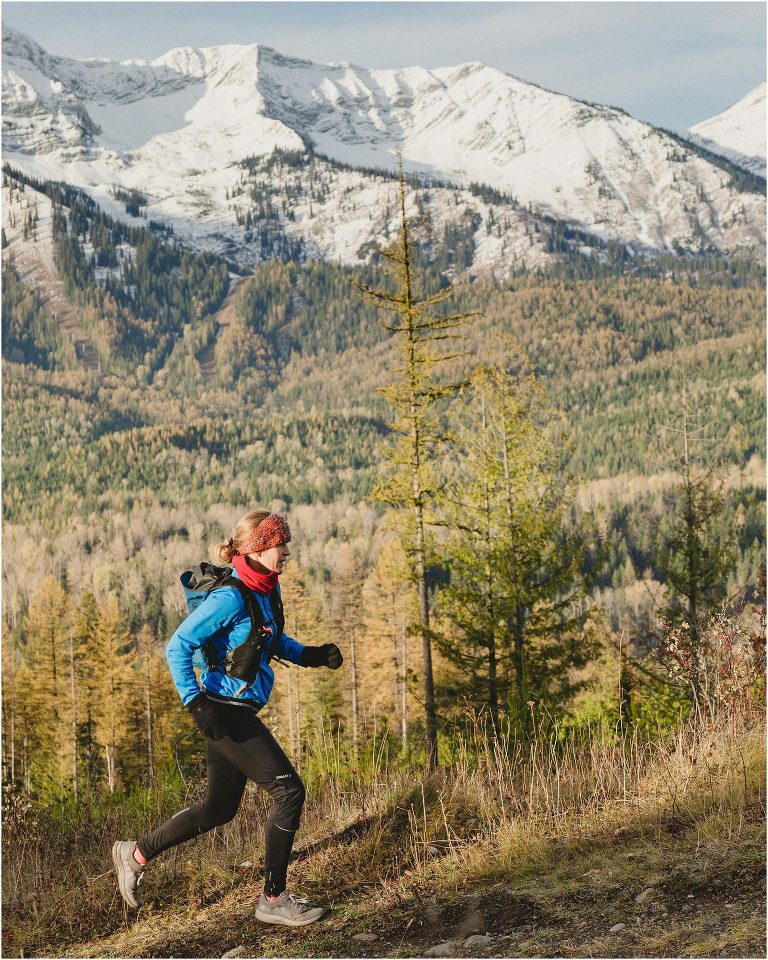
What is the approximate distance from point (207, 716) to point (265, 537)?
3.41ft

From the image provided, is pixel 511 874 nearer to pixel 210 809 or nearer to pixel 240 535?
pixel 210 809

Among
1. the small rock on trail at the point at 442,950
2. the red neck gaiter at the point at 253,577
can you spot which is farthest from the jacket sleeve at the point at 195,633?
the small rock on trail at the point at 442,950

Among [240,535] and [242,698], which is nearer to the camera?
[242,698]

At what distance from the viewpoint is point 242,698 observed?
16.7 feet

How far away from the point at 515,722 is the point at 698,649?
1882 mm

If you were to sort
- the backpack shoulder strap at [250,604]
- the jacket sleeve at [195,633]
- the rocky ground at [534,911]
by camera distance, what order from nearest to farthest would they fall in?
the rocky ground at [534,911]
the jacket sleeve at [195,633]
the backpack shoulder strap at [250,604]

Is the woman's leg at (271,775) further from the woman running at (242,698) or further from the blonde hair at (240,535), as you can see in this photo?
the blonde hair at (240,535)

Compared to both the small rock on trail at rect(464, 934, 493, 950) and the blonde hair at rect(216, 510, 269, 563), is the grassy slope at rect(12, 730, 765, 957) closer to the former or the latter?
the small rock on trail at rect(464, 934, 493, 950)

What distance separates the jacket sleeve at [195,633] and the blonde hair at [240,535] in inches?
10.6

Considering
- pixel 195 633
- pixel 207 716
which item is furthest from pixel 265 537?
pixel 207 716

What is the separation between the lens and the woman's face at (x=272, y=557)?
5.17 m

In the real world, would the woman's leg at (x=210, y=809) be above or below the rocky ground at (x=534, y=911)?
above

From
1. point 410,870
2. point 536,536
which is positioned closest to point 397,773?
point 410,870

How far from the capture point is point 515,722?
7.81m
